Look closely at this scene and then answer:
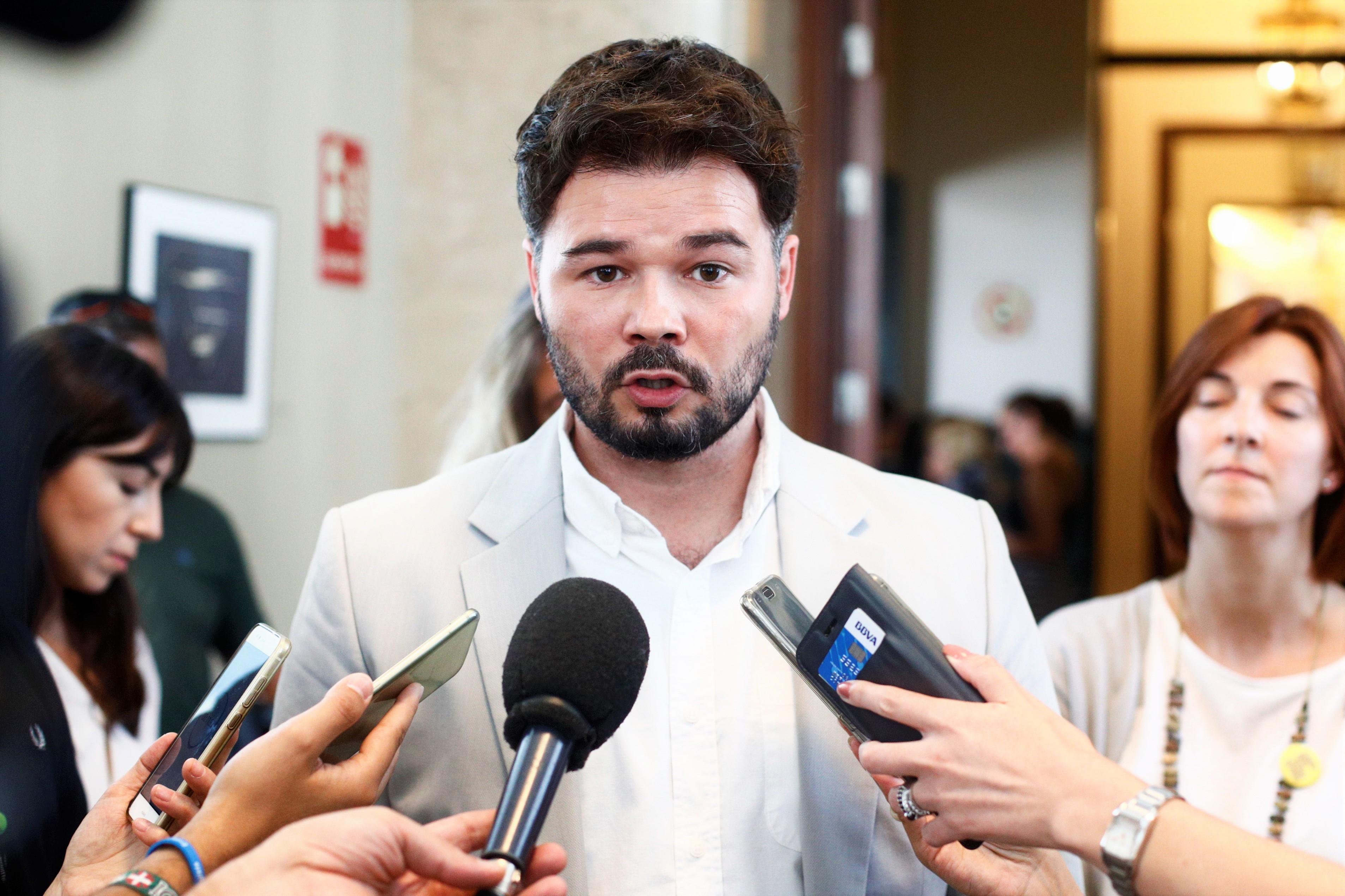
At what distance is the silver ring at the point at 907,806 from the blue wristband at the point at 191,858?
65 cm

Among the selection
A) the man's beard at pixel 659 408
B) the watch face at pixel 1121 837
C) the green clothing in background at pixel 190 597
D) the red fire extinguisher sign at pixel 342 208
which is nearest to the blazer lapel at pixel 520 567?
the man's beard at pixel 659 408

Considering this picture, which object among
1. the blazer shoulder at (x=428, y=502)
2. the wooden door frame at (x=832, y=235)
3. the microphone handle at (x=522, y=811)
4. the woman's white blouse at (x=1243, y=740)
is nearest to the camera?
the microphone handle at (x=522, y=811)

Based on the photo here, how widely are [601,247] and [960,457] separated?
2.99 metres

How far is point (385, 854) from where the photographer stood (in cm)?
92

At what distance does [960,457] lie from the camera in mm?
4090

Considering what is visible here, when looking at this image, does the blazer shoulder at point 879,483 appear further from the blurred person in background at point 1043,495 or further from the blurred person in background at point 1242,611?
the blurred person in background at point 1043,495

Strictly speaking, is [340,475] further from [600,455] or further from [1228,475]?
[1228,475]

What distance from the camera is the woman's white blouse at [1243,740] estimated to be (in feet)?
5.77

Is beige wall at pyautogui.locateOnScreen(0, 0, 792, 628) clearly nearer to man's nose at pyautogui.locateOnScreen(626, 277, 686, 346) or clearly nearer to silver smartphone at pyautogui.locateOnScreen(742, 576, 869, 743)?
man's nose at pyautogui.locateOnScreen(626, 277, 686, 346)

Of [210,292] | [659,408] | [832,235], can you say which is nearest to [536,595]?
[659,408]

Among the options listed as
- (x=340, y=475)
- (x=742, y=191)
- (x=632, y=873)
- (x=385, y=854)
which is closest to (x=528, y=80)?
(x=340, y=475)

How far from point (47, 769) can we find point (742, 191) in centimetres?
121

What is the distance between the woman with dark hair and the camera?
1.86 m

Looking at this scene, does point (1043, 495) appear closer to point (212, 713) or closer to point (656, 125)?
point (656, 125)
